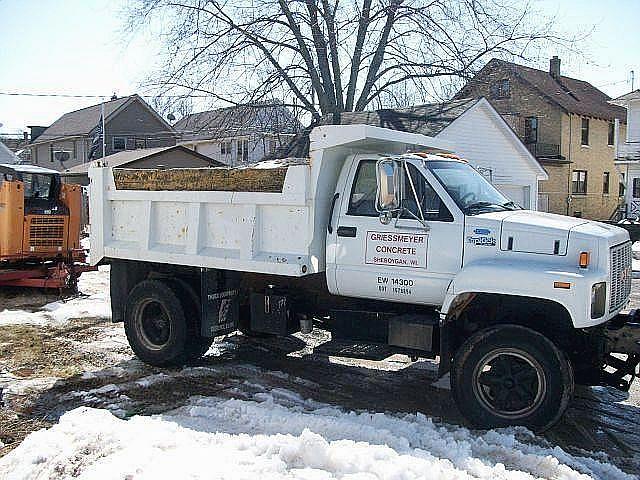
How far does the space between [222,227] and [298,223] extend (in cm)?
102

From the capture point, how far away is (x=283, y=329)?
768 centimetres

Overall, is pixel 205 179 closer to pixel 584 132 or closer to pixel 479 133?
pixel 479 133

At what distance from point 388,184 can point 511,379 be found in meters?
2.05

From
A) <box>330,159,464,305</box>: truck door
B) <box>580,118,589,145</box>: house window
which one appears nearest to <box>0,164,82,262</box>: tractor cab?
<box>330,159,464,305</box>: truck door

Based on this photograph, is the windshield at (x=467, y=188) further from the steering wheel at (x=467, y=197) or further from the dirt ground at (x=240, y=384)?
the dirt ground at (x=240, y=384)

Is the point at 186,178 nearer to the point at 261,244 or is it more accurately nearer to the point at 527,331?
the point at 261,244

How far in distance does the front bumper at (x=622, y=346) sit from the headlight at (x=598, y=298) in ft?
1.44

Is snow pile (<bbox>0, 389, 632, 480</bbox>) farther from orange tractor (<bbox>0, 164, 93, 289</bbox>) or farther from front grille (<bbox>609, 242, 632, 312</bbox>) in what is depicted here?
orange tractor (<bbox>0, 164, 93, 289</bbox>)

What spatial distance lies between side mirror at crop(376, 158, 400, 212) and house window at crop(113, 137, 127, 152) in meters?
43.1

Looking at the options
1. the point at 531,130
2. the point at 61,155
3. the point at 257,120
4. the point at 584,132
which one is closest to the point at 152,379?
the point at 257,120

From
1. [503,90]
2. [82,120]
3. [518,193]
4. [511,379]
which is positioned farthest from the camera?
[82,120]

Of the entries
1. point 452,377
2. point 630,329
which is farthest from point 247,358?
point 630,329

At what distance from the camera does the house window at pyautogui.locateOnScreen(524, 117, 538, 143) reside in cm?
3959

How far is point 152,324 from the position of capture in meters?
8.38
